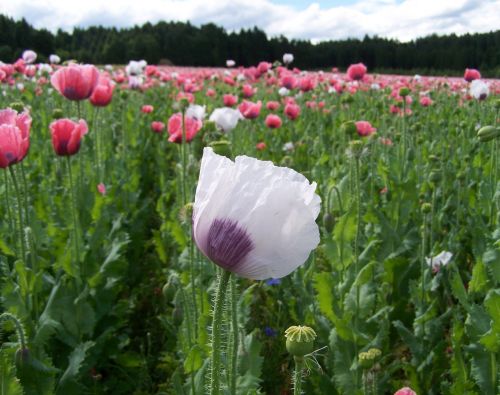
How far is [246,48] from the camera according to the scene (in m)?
28.2

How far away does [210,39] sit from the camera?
28.0m

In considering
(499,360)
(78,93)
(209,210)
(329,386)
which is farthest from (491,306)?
(78,93)

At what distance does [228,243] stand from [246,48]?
28.2 metres

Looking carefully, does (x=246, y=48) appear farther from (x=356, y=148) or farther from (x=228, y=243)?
(x=228, y=243)

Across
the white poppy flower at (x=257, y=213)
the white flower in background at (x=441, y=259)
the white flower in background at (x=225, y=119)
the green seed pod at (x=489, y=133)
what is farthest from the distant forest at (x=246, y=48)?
the white poppy flower at (x=257, y=213)

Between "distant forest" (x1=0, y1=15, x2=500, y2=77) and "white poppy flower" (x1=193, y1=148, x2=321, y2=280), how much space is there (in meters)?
17.2

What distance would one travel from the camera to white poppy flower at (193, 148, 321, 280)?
2.98ft

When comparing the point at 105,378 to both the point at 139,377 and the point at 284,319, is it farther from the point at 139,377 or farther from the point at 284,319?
the point at 284,319

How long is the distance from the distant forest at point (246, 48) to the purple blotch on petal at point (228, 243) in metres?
17.2

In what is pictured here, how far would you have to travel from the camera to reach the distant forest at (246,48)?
18797 mm

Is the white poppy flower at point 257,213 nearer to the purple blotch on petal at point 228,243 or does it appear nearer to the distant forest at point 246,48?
the purple blotch on petal at point 228,243

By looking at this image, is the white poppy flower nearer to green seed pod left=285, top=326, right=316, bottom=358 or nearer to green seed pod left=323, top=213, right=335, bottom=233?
green seed pod left=285, top=326, right=316, bottom=358

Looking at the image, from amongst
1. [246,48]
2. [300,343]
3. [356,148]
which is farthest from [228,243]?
[246,48]

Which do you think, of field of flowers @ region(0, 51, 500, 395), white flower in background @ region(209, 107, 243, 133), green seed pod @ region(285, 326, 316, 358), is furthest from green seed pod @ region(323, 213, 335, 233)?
green seed pod @ region(285, 326, 316, 358)
